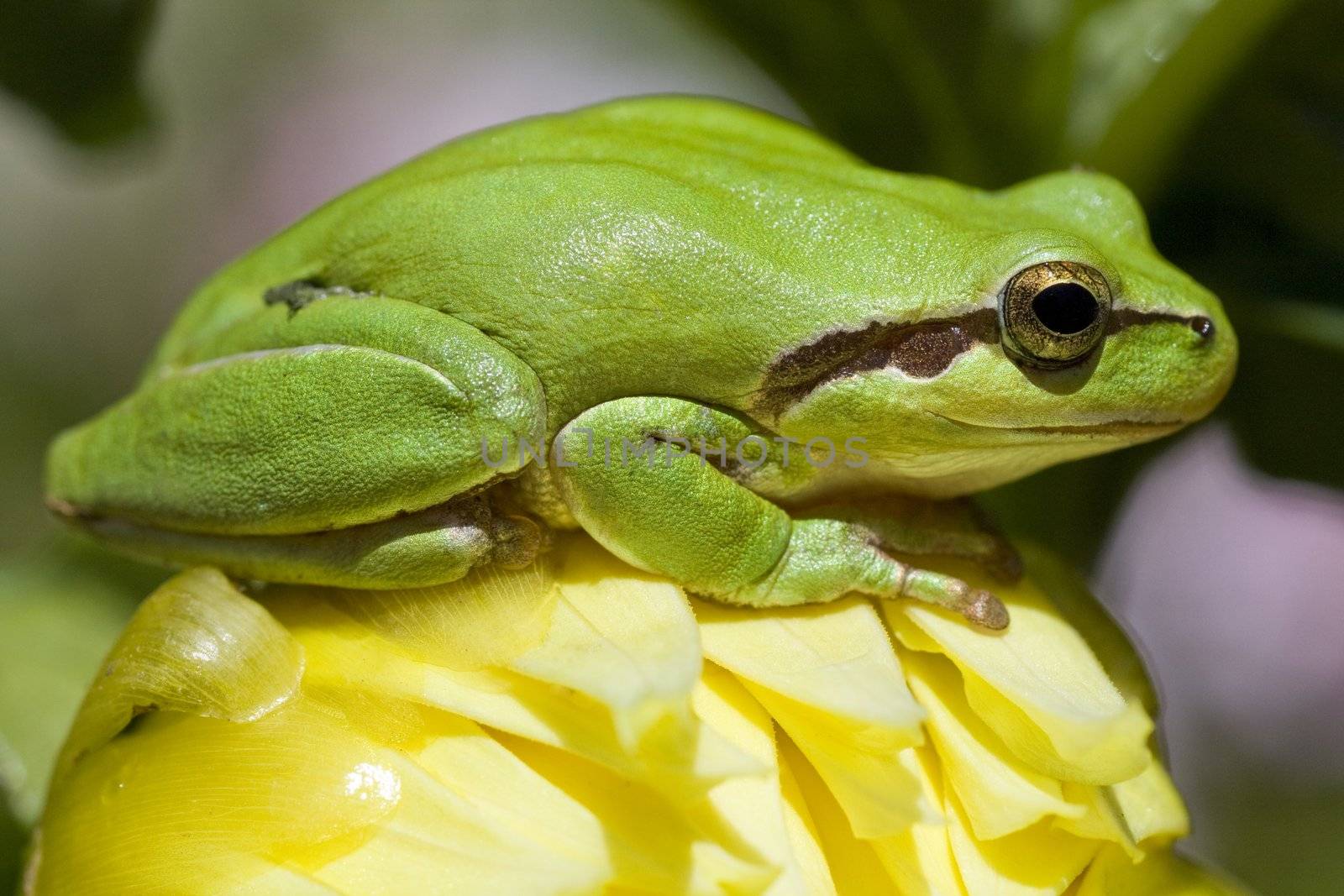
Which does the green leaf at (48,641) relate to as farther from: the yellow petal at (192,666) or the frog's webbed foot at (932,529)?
the frog's webbed foot at (932,529)

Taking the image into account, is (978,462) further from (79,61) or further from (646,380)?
(79,61)

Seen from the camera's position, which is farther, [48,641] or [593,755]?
[48,641]

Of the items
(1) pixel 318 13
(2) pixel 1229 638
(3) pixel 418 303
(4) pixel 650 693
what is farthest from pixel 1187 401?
(1) pixel 318 13

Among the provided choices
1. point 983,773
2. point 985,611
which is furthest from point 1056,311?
point 983,773

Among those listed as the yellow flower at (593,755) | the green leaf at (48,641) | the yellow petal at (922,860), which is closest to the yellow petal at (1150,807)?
the yellow flower at (593,755)

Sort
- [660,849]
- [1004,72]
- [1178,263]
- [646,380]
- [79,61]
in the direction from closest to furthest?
[660,849] → [646,380] → [1004,72] → [1178,263] → [79,61]
